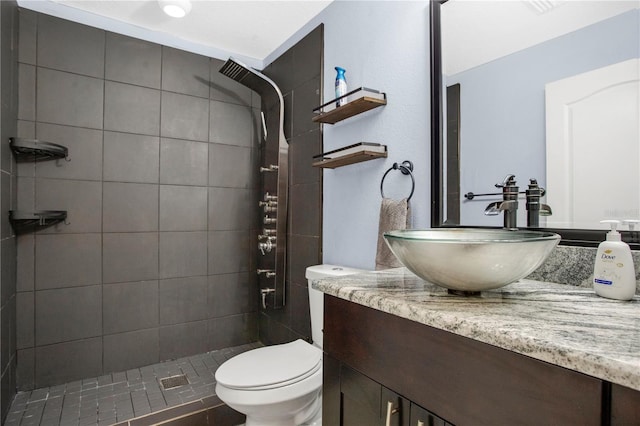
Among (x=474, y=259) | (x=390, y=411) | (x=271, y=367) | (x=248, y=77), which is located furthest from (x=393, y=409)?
(x=248, y=77)

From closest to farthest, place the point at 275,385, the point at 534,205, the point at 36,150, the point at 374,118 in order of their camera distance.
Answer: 1. the point at 534,205
2. the point at 275,385
3. the point at 374,118
4. the point at 36,150

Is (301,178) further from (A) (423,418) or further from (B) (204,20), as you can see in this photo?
(A) (423,418)

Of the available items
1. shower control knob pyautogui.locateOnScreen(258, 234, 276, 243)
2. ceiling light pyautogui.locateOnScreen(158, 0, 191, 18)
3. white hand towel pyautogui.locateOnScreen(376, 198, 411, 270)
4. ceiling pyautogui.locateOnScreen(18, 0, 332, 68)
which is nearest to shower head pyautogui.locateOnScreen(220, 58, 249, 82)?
ceiling pyautogui.locateOnScreen(18, 0, 332, 68)

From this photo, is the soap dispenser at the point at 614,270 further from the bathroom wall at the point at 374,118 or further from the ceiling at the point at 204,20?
the ceiling at the point at 204,20

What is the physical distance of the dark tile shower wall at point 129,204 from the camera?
205 cm

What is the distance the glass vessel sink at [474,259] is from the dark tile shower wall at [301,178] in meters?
1.37

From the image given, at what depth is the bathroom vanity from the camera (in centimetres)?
46

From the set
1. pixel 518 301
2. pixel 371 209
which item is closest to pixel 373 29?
pixel 371 209

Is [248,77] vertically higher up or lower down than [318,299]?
higher up

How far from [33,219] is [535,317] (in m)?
2.35

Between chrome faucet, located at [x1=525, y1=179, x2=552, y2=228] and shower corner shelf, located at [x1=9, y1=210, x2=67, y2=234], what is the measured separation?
2.34m

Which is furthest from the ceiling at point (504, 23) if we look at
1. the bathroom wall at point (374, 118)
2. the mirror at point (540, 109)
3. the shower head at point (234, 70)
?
the shower head at point (234, 70)

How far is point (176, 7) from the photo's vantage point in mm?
1998

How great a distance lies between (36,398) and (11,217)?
40.4 inches
